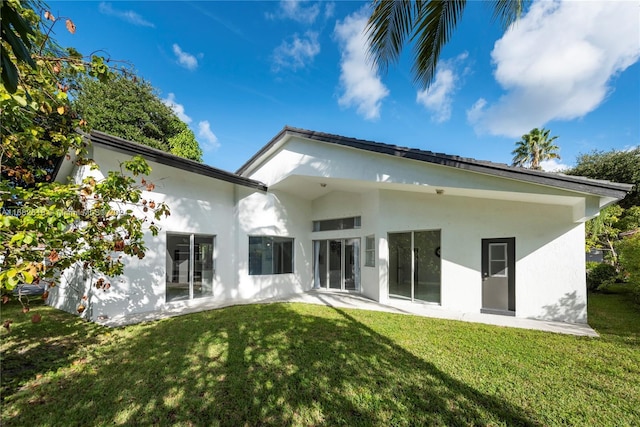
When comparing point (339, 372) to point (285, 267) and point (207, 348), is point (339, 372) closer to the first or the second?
point (207, 348)

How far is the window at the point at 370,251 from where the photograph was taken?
470 inches

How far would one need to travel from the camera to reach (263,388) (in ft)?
14.7

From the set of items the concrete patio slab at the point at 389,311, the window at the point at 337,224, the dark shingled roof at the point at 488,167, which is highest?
the dark shingled roof at the point at 488,167

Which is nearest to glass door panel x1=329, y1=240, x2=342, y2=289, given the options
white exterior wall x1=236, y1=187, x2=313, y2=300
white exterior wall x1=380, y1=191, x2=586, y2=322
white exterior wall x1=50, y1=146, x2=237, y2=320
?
white exterior wall x1=236, y1=187, x2=313, y2=300

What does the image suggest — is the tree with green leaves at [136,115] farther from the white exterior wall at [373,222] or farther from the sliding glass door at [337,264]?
the sliding glass door at [337,264]

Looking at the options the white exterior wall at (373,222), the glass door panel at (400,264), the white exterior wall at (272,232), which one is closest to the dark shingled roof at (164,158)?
the white exterior wall at (373,222)

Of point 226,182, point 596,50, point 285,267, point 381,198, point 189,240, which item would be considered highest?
point 596,50

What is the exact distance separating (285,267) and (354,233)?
149 inches

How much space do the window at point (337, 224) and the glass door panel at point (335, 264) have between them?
78 cm

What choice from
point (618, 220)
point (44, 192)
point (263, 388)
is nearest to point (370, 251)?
point (263, 388)

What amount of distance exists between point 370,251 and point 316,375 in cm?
792

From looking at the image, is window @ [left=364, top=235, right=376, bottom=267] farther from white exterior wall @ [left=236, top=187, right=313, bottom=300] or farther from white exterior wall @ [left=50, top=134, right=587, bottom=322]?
white exterior wall @ [left=236, top=187, right=313, bottom=300]

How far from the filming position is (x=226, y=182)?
12133 millimetres

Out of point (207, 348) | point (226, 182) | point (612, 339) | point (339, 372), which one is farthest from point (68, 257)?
point (612, 339)
